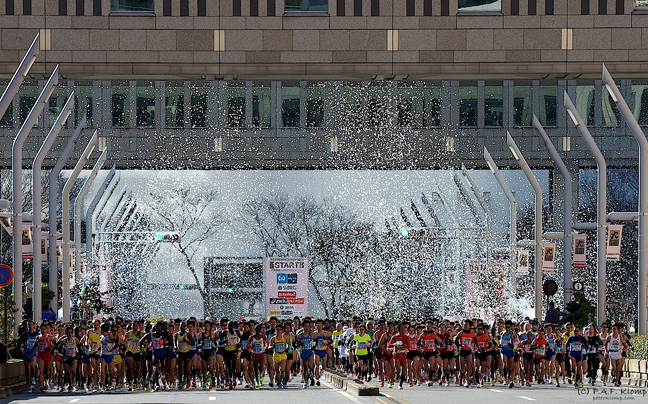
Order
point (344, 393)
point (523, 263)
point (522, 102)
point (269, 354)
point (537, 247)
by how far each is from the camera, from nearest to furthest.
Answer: point (344, 393)
point (269, 354)
point (537, 247)
point (523, 263)
point (522, 102)

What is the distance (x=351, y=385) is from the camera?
27703mm

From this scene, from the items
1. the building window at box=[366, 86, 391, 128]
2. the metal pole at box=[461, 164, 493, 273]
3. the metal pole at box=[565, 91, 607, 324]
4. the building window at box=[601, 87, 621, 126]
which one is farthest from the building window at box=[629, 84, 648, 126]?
the metal pole at box=[565, 91, 607, 324]

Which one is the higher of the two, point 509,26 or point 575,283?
point 509,26

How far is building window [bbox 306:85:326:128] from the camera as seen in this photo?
250ft

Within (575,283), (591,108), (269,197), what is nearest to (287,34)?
(575,283)

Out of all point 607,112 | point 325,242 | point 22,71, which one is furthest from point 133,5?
point 325,242

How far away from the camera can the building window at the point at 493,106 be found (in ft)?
249

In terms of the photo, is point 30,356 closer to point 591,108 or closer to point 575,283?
point 575,283

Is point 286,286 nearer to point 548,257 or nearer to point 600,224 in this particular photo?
point 548,257

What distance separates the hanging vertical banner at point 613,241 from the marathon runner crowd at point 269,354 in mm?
4657

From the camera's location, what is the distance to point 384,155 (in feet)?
245

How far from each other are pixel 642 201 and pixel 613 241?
3.46 metres

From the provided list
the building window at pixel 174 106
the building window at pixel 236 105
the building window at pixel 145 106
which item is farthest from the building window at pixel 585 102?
the building window at pixel 145 106

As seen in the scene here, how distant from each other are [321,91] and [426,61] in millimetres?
39008
